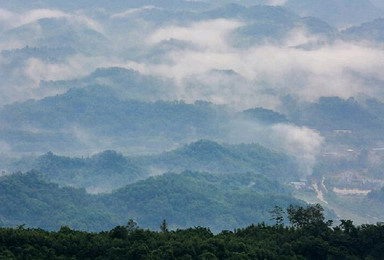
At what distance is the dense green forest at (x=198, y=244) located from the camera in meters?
86.6

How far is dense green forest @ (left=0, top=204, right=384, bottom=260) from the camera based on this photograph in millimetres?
86562

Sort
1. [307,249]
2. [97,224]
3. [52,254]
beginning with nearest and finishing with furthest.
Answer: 1. [52,254]
2. [307,249]
3. [97,224]

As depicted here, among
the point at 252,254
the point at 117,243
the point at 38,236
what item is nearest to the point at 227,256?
the point at 252,254

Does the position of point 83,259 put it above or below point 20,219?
below

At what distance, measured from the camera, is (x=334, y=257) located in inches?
3578

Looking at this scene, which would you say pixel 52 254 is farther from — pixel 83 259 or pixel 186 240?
pixel 186 240

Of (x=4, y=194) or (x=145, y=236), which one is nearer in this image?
(x=145, y=236)

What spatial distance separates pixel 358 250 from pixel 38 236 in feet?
73.9

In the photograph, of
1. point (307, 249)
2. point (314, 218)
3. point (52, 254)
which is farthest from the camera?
point (314, 218)

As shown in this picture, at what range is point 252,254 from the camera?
88000 millimetres

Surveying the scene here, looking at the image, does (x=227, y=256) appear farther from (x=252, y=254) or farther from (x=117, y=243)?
(x=117, y=243)

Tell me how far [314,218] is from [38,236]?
22437 millimetres

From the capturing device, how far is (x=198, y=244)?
89.5m

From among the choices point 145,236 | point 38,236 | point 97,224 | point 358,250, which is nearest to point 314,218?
point 358,250
